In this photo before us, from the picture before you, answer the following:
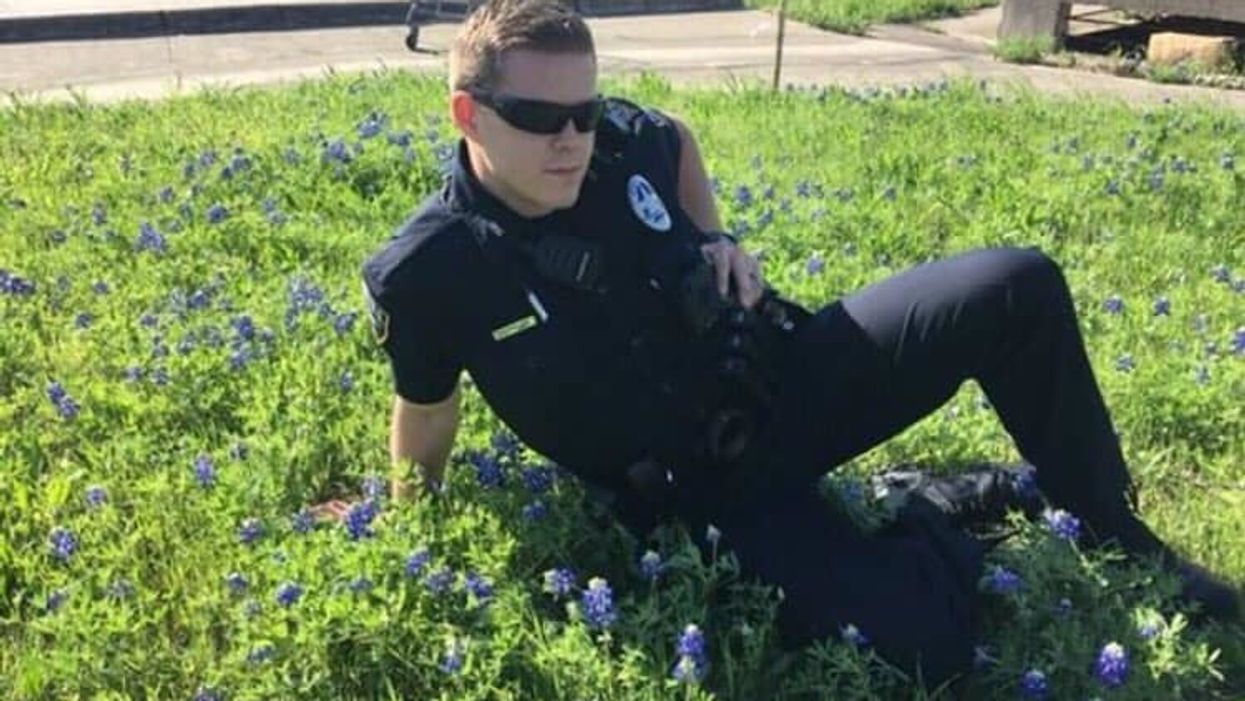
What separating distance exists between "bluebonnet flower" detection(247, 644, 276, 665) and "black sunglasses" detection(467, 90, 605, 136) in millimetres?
1141

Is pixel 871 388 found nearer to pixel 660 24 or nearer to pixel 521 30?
pixel 521 30

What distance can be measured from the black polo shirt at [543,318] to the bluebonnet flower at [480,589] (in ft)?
1.15

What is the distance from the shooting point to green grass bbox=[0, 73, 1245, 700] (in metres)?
3.24

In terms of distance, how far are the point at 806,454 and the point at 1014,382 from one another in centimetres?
47

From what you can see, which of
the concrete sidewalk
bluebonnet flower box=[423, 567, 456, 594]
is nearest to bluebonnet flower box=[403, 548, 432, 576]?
bluebonnet flower box=[423, 567, 456, 594]

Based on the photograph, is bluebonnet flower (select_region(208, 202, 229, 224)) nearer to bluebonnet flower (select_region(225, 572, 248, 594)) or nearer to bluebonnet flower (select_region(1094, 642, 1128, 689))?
bluebonnet flower (select_region(225, 572, 248, 594))

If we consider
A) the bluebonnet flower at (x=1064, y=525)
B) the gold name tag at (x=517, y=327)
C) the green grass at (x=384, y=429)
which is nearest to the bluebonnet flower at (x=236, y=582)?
the green grass at (x=384, y=429)

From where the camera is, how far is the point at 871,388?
11.5ft

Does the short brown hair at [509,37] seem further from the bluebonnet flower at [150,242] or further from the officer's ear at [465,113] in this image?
the bluebonnet flower at [150,242]

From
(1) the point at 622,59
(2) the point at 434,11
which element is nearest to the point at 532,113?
(1) the point at 622,59

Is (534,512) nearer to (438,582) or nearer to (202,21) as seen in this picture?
(438,582)

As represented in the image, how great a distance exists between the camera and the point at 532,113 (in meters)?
3.17

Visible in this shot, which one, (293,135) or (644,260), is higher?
(644,260)

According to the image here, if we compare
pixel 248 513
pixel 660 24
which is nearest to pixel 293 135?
pixel 248 513
